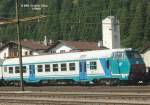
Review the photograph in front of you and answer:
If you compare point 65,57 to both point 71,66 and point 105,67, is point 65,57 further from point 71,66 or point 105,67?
point 105,67

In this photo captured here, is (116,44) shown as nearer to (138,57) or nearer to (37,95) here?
(138,57)

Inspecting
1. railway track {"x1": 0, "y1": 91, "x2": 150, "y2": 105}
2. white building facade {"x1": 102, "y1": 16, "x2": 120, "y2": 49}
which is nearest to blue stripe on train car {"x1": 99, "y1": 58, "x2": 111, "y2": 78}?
railway track {"x1": 0, "y1": 91, "x2": 150, "y2": 105}

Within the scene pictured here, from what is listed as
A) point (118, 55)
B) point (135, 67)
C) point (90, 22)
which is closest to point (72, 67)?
point (118, 55)

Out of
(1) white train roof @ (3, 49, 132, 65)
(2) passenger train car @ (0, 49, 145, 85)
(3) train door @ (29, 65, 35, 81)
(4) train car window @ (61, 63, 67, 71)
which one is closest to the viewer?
(2) passenger train car @ (0, 49, 145, 85)

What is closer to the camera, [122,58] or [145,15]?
[122,58]

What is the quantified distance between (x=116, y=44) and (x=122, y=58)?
5980 centimetres

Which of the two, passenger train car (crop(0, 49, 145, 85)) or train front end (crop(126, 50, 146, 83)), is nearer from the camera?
train front end (crop(126, 50, 146, 83))

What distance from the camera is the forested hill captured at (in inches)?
5635

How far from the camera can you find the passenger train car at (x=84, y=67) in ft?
129

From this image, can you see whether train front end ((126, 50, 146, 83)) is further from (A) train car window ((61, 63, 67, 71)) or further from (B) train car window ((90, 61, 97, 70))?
(A) train car window ((61, 63, 67, 71))

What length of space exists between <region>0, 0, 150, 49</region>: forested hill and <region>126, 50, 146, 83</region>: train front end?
94.0 metres

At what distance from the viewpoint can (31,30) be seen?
17500 centimetres

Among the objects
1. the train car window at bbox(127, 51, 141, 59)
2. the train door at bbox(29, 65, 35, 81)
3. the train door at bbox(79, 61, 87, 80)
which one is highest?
the train car window at bbox(127, 51, 141, 59)

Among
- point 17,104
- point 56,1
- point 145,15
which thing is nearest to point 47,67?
point 17,104
